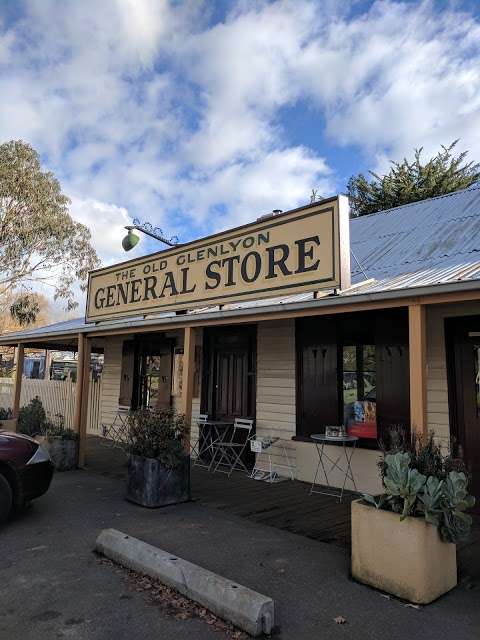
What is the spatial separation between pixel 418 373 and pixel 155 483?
3.38 metres

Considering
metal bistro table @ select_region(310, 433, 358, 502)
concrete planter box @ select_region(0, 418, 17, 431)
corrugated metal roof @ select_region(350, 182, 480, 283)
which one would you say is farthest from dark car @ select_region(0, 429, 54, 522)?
concrete planter box @ select_region(0, 418, 17, 431)

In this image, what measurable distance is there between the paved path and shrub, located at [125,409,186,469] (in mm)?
696

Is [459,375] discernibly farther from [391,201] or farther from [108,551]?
[391,201]

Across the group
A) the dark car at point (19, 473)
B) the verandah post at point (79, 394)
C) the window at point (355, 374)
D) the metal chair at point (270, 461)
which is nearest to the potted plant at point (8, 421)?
the verandah post at point (79, 394)

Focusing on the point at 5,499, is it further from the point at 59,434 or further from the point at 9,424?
the point at 9,424

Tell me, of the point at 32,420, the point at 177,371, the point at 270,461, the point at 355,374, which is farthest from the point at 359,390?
Result: the point at 32,420

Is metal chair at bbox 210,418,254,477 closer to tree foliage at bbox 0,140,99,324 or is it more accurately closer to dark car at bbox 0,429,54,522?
dark car at bbox 0,429,54,522

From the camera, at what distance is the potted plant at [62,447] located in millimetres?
7562

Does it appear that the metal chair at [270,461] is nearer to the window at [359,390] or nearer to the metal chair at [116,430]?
the window at [359,390]

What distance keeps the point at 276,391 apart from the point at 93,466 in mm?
3485

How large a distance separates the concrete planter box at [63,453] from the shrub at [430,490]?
18.7 feet

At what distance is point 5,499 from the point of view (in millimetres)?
4660

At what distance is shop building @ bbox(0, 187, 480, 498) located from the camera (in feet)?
15.8

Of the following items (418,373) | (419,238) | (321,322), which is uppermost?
(419,238)
